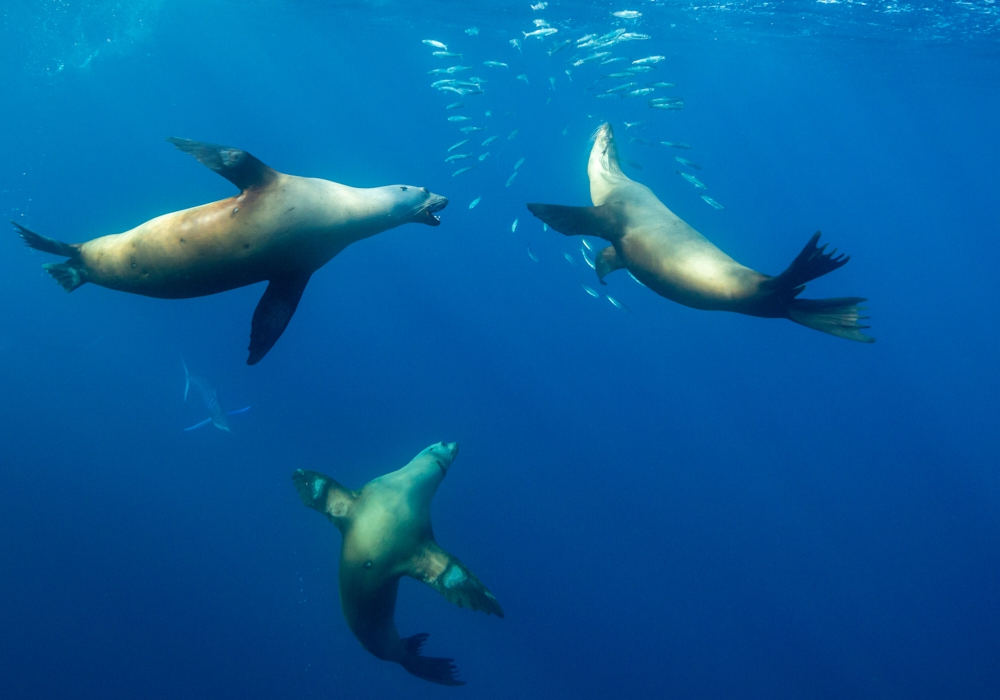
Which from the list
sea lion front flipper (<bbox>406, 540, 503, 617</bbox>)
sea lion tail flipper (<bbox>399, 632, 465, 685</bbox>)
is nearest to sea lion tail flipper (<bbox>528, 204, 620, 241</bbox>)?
sea lion front flipper (<bbox>406, 540, 503, 617</bbox>)

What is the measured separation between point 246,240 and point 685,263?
3.17 m

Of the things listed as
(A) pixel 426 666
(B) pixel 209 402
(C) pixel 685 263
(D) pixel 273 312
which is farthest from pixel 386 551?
(B) pixel 209 402

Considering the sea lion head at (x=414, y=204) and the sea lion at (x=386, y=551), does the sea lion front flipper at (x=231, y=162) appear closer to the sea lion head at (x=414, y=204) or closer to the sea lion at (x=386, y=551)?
the sea lion head at (x=414, y=204)

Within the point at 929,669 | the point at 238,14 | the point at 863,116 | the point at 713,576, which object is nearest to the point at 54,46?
the point at 238,14

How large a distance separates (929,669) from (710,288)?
1981 centimetres

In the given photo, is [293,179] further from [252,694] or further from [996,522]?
[996,522]

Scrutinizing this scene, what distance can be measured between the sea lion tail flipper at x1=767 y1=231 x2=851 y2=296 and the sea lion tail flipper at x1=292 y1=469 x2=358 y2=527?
4.83 metres

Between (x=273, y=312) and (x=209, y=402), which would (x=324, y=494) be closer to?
(x=273, y=312)

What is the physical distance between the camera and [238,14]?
31.2 m

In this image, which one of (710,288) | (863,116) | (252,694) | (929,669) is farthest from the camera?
(863,116)

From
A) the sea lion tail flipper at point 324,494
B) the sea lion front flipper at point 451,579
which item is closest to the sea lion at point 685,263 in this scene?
the sea lion front flipper at point 451,579

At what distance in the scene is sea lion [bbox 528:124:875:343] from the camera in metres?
3.31

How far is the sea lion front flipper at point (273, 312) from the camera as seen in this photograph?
4430 mm

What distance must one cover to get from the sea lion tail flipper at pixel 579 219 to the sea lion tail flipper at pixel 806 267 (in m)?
1.56
